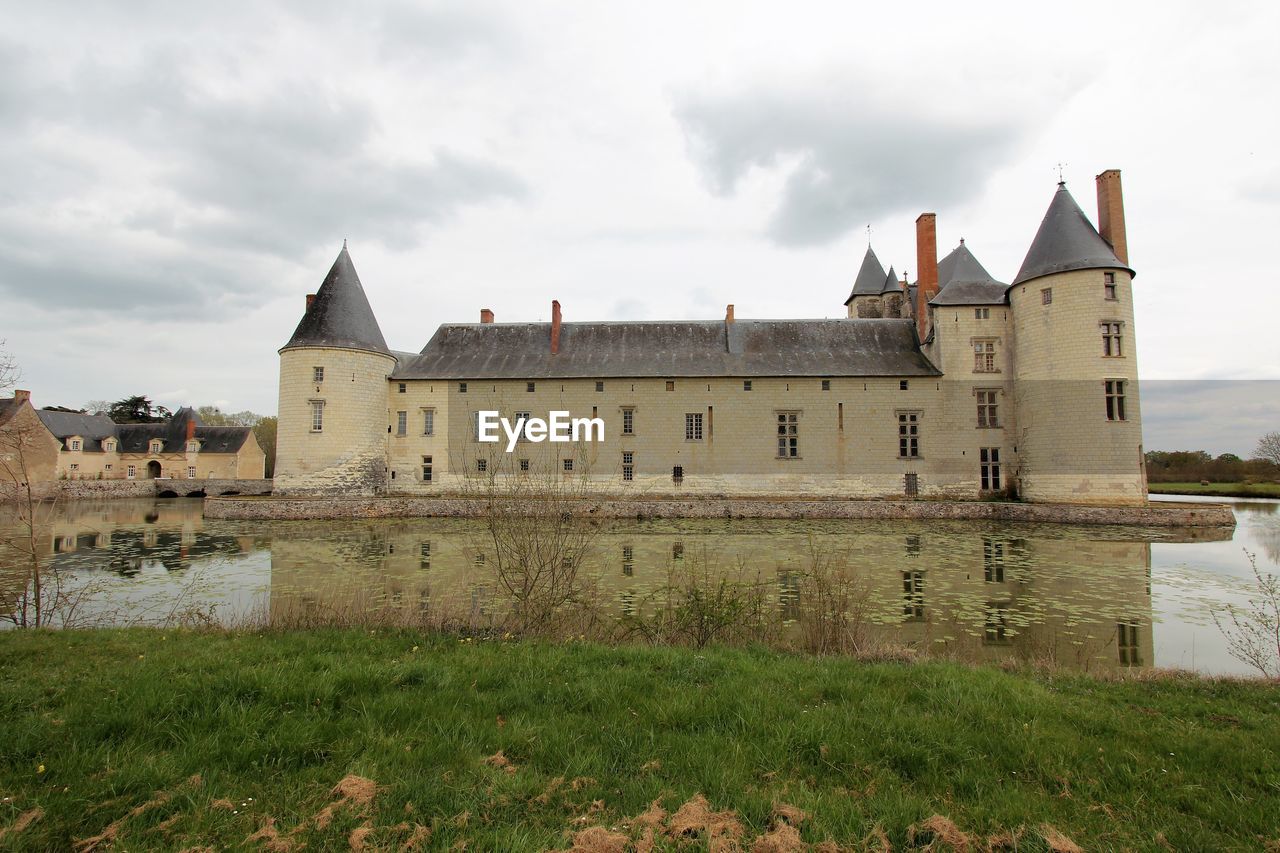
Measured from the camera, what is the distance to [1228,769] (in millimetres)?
3039

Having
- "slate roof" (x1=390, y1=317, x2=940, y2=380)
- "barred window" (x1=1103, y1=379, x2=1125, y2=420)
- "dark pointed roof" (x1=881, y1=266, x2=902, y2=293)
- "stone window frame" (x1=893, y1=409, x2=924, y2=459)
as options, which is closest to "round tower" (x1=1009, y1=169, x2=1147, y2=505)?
"barred window" (x1=1103, y1=379, x2=1125, y2=420)

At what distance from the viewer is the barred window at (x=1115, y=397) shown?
21.0m

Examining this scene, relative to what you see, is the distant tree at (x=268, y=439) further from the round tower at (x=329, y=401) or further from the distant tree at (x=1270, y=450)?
the distant tree at (x=1270, y=450)

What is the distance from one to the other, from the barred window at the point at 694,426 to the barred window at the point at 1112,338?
1454cm

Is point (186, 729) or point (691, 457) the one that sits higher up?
point (691, 457)

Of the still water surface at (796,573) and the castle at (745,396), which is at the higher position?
the castle at (745,396)

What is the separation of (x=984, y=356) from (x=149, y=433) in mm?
51496

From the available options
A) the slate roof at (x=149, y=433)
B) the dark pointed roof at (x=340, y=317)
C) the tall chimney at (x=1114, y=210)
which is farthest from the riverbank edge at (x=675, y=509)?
the slate roof at (x=149, y=433)

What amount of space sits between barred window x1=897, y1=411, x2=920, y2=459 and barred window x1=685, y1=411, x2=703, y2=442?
816cm

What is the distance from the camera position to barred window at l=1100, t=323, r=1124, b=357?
2109 cm

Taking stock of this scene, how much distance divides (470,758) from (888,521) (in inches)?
805

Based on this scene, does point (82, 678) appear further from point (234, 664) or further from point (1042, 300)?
point (1042, 300)

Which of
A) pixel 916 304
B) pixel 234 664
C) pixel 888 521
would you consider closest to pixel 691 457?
pixel 888 521

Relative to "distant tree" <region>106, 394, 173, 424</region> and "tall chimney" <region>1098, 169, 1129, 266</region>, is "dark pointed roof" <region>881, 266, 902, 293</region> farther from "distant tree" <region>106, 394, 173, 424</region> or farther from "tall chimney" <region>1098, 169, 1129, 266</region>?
"distant tree" <region>106, 394, 173, 424</region>
